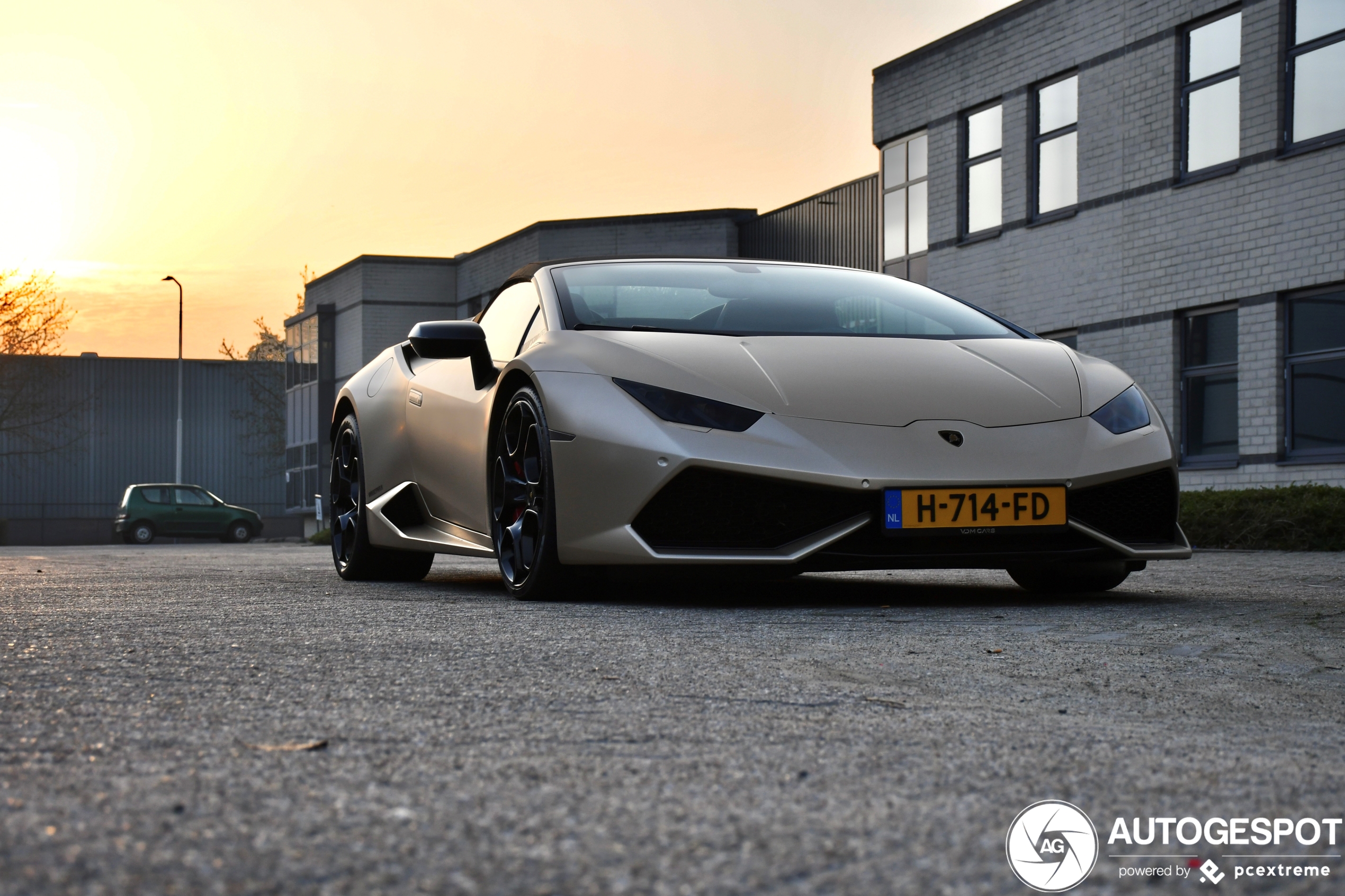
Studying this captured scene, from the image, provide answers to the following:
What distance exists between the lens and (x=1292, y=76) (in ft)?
49.4

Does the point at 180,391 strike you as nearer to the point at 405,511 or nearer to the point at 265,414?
the point at 265,414

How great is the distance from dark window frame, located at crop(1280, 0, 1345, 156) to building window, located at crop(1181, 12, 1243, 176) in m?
0.55

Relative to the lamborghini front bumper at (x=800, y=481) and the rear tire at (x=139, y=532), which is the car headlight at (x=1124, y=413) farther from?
the rear tire at (x=139, y=532)

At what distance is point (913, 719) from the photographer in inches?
94.0

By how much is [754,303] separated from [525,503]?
124 centimetres

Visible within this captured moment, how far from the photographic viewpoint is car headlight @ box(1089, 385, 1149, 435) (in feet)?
15.9

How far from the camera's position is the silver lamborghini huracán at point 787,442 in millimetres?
4488

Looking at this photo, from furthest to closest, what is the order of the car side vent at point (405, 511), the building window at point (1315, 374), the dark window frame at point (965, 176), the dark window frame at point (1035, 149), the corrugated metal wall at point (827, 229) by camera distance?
the corrugated metal wall at point (827, 229)
the dark window frame at point (965, 176)
the dark window frame at point (1035, 149)
the building window at point (1315, 374)
the car side vent at point (405, 511)

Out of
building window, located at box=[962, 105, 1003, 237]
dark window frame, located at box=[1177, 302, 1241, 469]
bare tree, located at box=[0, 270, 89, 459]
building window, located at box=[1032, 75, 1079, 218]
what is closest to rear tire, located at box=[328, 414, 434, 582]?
dark window frame, located at box=[1177, 302, 1241, 469]

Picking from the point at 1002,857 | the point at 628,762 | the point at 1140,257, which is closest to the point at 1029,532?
the point at 628,762

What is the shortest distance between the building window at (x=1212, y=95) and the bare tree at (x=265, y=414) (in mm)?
45043

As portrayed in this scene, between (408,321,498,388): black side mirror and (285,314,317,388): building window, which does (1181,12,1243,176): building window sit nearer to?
(408,321,498,388): black side mirror

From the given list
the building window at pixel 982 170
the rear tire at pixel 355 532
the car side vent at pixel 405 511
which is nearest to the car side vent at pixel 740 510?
the car side vent at pixel 405 511

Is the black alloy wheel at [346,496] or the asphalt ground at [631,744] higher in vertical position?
the black alloy wheel at [346,496]
